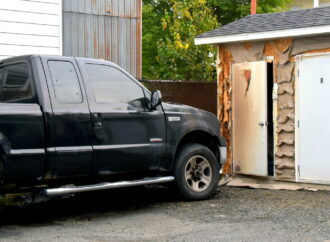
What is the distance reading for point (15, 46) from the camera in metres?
10.9

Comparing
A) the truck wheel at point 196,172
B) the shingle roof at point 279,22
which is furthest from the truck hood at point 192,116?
the shingle roof at point 279,22

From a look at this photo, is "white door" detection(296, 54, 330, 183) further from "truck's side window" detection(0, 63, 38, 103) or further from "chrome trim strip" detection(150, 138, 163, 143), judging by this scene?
"truck's side window" detection(0, 63, 38, 103)

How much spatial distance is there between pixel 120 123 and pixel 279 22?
4.67m

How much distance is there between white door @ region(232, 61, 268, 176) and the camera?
1112cm

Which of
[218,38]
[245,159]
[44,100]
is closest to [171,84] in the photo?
[218,38]

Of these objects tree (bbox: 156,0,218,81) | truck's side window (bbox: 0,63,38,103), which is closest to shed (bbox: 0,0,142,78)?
truck's side window (bbox: 0,63,38,103)

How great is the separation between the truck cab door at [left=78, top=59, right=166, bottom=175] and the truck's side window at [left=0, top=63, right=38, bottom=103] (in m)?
0.79

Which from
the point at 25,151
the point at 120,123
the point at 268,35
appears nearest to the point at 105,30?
the point at 268,35

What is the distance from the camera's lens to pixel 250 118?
11.3 metres

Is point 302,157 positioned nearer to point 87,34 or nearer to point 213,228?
point 213,228

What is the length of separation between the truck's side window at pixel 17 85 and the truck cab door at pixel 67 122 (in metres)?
0.24

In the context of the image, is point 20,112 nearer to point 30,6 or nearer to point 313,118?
point 30,6

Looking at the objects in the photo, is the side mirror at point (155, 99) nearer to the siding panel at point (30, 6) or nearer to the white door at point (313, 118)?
the white door at point (313, 118)

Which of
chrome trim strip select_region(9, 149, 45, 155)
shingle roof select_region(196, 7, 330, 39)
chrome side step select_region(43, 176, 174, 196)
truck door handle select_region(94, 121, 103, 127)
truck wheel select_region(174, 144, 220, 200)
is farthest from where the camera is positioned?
shingle roof select_region(196, 7, 330, 39)
